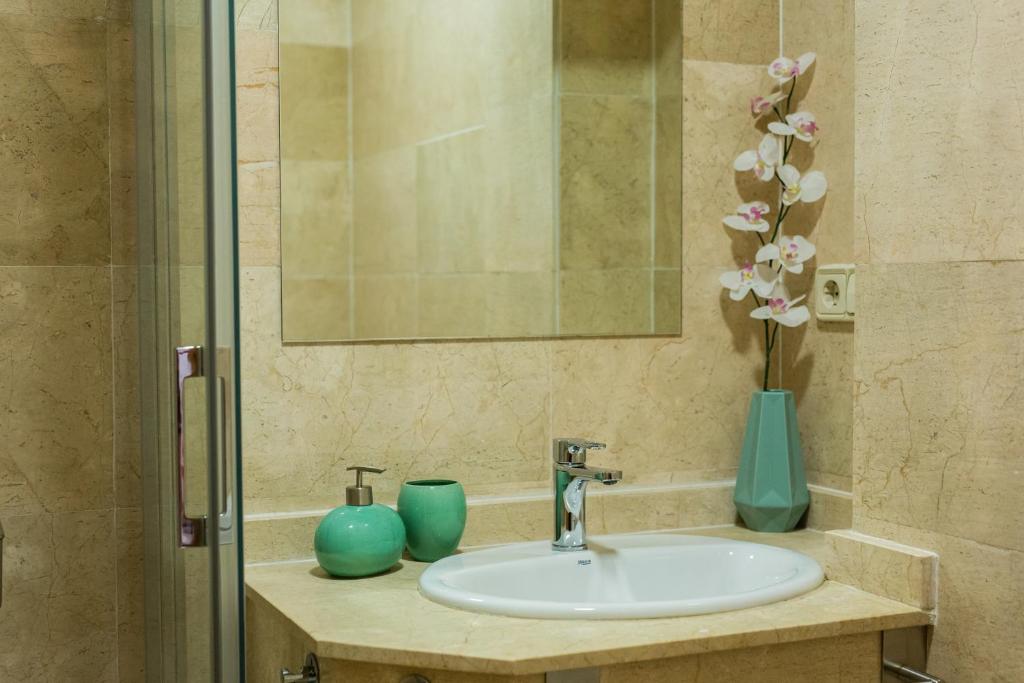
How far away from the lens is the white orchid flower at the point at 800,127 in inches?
71.5

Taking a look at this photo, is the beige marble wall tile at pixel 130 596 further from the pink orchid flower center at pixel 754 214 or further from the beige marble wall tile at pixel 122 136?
the pink orchid flower center at pixel 754 214

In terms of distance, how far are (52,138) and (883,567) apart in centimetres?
117

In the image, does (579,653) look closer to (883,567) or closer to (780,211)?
(883,567)

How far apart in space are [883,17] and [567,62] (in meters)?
0.51

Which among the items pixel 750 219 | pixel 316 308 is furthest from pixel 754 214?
pixel 316 308

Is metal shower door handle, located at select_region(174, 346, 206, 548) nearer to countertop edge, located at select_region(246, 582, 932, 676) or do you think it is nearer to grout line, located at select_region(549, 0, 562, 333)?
countertop edge, located at select_region(246, 582, 932, 676)

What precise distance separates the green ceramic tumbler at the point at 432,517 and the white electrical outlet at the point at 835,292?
2.14 feet

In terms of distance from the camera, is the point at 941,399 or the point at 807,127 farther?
the point at 807,127

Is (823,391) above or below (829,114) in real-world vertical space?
below

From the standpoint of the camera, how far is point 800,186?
6.04ft

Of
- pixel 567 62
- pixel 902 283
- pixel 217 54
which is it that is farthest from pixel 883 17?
pixel 217 54

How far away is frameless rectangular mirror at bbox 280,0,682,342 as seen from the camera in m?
1.65

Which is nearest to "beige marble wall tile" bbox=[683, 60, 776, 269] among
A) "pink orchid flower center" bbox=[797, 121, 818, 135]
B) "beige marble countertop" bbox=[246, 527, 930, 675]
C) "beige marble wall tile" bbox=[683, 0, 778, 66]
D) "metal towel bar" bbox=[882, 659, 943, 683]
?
"beige marble wall tile" bbox=[683, 0, 778, 66]

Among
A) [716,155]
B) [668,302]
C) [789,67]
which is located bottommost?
[668,302]
